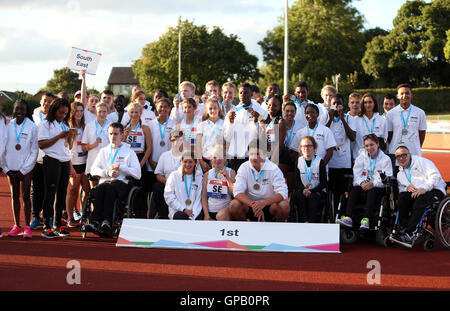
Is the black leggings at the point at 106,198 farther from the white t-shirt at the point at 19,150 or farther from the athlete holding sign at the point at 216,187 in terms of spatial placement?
the athlete holding sign at the point at 216,187

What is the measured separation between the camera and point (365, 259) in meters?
6.18

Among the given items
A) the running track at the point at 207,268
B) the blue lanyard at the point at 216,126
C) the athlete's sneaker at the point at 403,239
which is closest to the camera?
the running track at the point at 207,268

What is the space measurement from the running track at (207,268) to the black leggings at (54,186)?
1.49ft

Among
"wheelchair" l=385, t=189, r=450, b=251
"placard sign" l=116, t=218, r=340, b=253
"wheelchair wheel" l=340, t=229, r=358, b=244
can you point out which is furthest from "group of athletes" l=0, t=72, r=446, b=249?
"placard sign" l=116, t=218, r=340, b=253

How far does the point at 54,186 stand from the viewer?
285 inches

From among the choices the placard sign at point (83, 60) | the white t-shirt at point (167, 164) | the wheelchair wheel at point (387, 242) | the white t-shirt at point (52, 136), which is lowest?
the wheelchair wheel at point (387, 242)

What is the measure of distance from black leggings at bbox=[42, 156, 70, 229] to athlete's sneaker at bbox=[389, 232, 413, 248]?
14.4 ft

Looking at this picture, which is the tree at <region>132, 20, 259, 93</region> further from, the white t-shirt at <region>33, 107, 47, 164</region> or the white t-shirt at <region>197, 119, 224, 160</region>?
the white t-shirt at <region>197, 119, 224, 160</region>

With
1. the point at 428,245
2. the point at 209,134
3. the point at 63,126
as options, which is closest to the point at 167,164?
the point at 209,134

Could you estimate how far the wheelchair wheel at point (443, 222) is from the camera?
6611mm

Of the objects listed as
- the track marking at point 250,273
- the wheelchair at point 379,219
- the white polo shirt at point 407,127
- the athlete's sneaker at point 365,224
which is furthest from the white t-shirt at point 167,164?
the white polo shirt at point 407,127
